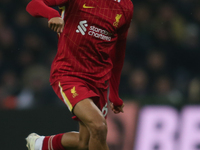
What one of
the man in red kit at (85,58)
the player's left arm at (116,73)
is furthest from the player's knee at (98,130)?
the player's left arm at (116,73)

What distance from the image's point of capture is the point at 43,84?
629 cm

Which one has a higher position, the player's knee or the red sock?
the player's knee

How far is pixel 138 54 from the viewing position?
6578 millimetres

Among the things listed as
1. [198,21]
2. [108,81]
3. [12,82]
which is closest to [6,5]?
[12,82]

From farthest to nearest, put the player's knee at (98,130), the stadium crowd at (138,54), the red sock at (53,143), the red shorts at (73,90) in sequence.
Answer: the stadium crowd at (138,54)
the red sock at (53,143)
the red shorts at (73,90)
the player's knee at (98,130)

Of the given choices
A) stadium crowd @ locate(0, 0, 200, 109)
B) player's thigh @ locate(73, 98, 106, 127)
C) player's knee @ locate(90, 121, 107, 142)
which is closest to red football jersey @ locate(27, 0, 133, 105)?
player's thigh @ locate(73, 98, 106, 127)

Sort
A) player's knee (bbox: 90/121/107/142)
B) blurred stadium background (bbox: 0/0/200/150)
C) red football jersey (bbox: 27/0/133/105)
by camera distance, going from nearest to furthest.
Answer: player's knee (bbox: 90/121/107/142)
red football jersey (bbox: 27/0/133/105)
blurred stadium background (bbox: 0/0/200/150)

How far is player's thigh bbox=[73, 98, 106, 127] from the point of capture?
3.19 m

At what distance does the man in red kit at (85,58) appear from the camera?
10.7 ft

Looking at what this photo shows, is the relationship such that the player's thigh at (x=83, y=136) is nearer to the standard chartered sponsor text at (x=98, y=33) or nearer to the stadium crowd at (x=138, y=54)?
the standard chartered sponsor text at (x=98, y=33)

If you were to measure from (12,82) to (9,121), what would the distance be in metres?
1.60

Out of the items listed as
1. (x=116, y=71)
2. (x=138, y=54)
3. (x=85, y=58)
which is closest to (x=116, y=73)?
(x=116, y=71)

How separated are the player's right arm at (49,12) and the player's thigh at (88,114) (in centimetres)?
64

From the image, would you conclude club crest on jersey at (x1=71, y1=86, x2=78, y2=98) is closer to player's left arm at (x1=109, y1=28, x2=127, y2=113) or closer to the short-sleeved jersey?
the short-sleeved jersey
